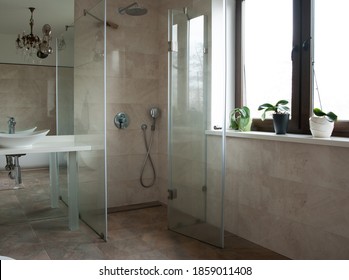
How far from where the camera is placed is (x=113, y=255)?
265cm

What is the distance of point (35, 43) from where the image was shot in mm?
3344

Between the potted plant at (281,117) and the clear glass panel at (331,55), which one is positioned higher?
the clear glass panel at (331,55)

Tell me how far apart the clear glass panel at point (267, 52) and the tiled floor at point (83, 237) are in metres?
1.21

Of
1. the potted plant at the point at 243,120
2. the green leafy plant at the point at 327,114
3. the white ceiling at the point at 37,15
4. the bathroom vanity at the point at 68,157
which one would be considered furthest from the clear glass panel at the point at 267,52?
the white ceiling at the point at 37,15

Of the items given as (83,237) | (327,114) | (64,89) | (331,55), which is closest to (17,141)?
(64,89)

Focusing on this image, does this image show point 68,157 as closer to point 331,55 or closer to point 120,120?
point 120,120

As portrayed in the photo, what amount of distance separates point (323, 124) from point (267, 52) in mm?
955

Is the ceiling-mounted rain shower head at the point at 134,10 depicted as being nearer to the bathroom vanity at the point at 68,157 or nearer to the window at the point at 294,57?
the window at the point at 294,57

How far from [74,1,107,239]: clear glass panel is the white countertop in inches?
3.6

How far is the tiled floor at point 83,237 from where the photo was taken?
104 inches

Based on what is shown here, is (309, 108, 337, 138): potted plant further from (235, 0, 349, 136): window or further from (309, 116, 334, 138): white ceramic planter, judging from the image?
(235, 0, 349, 136): window
